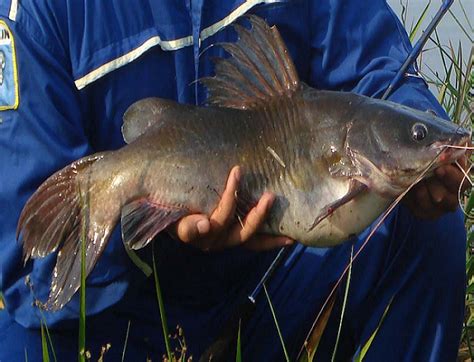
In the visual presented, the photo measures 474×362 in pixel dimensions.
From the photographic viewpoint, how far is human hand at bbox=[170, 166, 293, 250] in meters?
2.27

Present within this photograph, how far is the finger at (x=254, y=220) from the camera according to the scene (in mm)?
2275

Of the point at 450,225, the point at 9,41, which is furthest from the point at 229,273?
the point at 9,41

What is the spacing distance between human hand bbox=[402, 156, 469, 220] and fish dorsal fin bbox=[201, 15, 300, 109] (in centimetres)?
36

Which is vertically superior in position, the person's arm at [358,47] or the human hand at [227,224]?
the person's arm at [358,47]

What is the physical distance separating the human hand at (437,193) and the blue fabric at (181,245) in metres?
0.16

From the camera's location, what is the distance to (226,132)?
232 cm

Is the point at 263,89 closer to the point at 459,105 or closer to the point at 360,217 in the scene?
the point at 360,217

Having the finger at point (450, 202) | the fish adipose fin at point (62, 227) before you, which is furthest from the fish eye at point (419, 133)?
the fish adipose fin at point (62, 227)

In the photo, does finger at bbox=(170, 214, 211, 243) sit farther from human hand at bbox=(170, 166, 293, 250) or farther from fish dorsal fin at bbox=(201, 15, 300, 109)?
fish dorsal fin at bbox=(201, 15, 300, 109)

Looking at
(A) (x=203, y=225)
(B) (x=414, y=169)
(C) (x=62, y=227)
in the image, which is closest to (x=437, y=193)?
(B) (x=414, y=169)

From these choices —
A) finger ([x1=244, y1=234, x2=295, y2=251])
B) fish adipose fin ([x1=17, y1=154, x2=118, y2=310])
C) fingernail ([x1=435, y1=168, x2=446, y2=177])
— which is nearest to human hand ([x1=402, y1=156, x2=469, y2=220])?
fingernail ([x1=435, y1=168, x2=446, y2=177])

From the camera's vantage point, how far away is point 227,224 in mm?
2309

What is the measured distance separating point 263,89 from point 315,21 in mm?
703

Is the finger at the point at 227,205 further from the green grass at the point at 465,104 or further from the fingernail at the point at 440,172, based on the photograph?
the green grass at the point at 465,104
